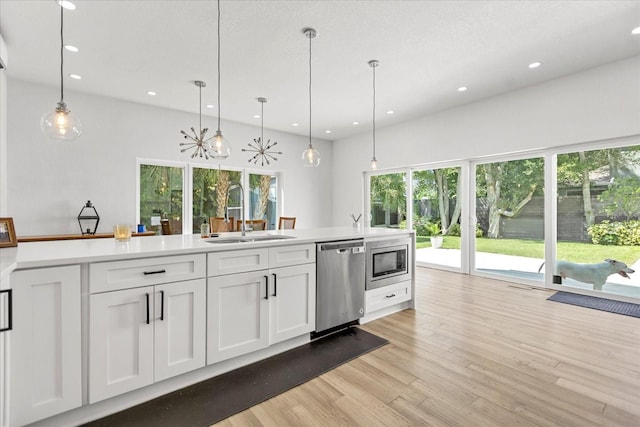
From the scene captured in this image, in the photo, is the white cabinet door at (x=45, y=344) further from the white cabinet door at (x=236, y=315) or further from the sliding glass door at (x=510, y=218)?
the sliding glass door at (x=510, y=218)

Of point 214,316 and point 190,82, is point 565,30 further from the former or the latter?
point 190,82

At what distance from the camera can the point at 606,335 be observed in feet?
8.82

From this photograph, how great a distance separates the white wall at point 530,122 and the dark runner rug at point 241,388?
12.2 ft

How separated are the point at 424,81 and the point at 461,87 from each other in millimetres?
645

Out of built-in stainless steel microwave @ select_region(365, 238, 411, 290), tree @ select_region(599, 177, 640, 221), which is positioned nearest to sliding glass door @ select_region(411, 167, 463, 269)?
tree @ select_region(599, 177, 640, 221)

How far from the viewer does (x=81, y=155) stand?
4383mm

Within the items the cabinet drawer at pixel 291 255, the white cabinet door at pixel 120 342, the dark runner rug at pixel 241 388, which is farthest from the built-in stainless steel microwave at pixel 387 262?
the white cabinet door at pixel 120 342

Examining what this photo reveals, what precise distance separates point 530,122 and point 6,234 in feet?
18.7

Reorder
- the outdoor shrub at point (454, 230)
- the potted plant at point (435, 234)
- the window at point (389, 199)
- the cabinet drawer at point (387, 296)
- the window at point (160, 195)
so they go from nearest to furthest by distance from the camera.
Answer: the cabinet drawer at point (387, 296)
the window at point (160, 195)
the outdoor shrub at point (454, 230)
the potted plant at point (435, 234)
the window at point (389, 199)

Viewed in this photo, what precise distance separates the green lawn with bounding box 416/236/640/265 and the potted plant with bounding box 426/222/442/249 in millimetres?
270

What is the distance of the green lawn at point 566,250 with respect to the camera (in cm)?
367

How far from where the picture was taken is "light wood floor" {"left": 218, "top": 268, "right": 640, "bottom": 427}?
1657mm

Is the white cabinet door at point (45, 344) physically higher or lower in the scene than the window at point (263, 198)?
lower

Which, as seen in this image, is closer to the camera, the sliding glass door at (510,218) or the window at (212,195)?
the sliding glass door at (510,218)
